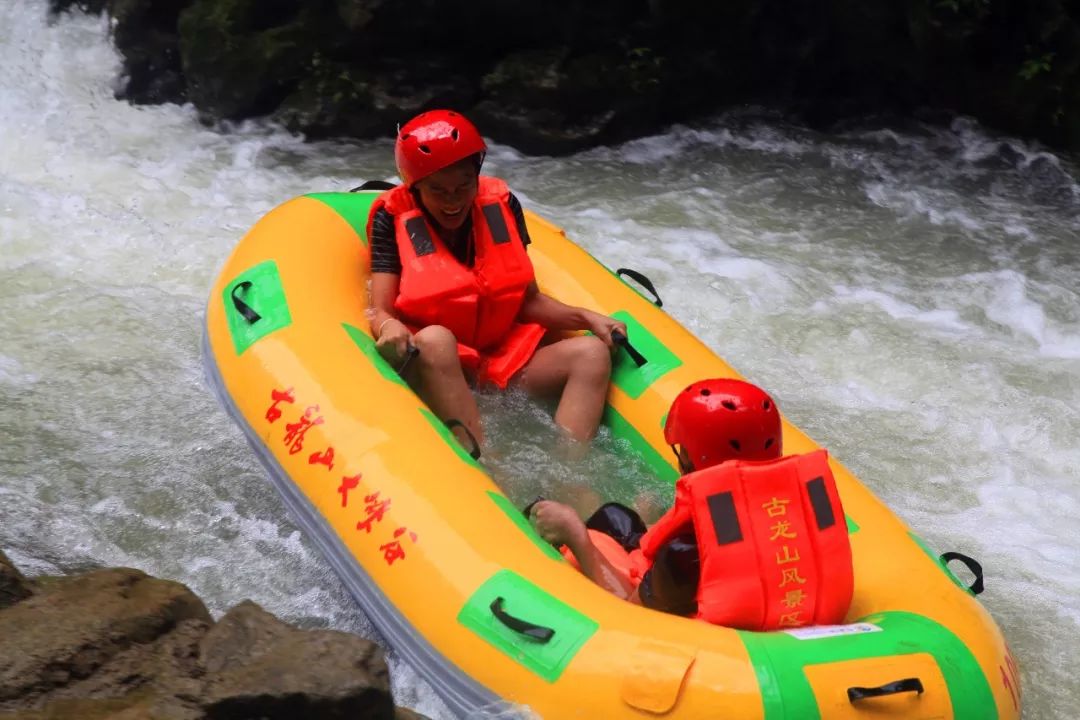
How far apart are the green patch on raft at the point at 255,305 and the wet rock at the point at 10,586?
4.17 ft

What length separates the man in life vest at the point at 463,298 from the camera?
3936 millimetres

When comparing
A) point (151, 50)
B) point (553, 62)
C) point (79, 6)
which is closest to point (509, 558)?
point (553, 62)

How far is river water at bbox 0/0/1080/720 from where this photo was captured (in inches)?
157

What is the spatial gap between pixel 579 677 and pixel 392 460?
0.93m

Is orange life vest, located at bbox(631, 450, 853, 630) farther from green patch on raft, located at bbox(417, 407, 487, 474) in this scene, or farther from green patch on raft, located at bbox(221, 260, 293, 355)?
green patch on raft, located at bbox(221, 260, 293, 355)

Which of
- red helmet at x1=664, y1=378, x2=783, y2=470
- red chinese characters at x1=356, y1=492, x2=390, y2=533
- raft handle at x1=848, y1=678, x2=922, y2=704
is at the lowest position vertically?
raft handle at x1=848, y1=678, x2=922, y2=704

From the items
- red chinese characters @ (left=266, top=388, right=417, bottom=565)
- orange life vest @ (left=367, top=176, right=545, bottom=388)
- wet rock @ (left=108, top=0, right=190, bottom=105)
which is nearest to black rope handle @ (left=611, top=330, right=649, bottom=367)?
orange life vest @ (left=367, top=176, right=545, bottom=388)

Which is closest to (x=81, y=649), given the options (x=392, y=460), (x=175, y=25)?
(x=392, y=460)

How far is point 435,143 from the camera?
3.89 meters

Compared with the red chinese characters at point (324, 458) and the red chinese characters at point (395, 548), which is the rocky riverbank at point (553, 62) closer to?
the red chinese characters at point (324, 458)

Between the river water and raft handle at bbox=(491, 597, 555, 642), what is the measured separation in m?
0.39

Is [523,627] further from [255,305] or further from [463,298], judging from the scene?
[255,305]

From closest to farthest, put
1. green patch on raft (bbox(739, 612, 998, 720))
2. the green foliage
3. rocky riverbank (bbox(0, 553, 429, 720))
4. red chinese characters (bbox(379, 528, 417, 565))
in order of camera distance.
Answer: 1. rocky riverbank (bbox(0, 553, 429, 720))
2. green patch on raft (bbox(739, 612, 998, 720))
3. red chinese characters (bbox(379, 528, 417, 565))
4. the green foliage

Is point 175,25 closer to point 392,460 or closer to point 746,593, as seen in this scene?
point 392,460
